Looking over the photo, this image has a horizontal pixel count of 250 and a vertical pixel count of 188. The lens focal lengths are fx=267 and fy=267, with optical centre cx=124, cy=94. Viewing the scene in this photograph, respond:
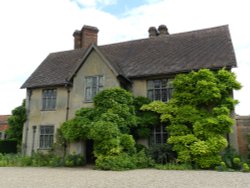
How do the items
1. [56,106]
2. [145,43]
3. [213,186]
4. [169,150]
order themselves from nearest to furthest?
[213,186] → [169,150] → [56,106] → [145,43]

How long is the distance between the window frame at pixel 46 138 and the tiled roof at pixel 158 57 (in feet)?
11.6

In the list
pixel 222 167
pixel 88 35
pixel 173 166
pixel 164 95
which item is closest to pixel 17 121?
pixel 88 35

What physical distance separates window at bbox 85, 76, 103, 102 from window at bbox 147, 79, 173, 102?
3.42m

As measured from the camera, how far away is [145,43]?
75.1ft

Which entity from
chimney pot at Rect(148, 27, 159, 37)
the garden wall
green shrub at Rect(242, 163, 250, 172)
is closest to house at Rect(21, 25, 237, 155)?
the garden wall

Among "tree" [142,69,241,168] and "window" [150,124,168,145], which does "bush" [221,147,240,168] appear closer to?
"tree" [142,69,241,168]

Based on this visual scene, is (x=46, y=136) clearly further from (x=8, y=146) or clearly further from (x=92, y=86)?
(x=8, y=146)

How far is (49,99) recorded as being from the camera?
833 inches

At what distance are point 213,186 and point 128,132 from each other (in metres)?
8.17

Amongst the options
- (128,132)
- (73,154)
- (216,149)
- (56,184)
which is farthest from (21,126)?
(216,149)

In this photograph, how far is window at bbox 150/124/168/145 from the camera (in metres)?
17.1

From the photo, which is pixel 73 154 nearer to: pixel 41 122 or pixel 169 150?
pixel 41 122

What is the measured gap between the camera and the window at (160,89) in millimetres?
17797

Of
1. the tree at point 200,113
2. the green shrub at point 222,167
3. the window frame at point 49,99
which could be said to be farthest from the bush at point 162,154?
the window frame at point 49,99
